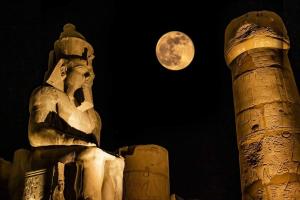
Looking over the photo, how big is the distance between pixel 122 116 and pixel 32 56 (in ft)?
16.1

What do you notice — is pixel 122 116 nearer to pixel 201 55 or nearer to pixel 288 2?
pixel 201 55

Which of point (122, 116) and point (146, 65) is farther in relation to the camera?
point (146, 65)

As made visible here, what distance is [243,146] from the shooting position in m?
7.32

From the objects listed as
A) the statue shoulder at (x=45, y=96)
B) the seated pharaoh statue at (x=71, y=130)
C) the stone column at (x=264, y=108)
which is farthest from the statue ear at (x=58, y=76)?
the stone column at (x=264, y=108)

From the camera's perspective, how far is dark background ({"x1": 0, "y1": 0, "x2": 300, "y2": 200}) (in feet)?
43.2

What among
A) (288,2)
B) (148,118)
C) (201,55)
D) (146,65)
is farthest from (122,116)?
(288,2)

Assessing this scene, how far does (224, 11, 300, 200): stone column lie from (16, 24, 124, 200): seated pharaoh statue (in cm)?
203

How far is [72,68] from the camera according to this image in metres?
7.06

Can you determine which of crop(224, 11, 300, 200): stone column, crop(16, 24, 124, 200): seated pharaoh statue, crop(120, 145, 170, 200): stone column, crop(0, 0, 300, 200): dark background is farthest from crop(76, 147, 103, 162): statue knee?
crop(0, 0, 300, 200): dark background

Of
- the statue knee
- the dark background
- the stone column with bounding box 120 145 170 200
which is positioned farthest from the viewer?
the dark background

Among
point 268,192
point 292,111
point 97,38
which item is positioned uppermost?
point 97,38

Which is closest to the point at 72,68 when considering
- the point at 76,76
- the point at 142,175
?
the point at 76,76

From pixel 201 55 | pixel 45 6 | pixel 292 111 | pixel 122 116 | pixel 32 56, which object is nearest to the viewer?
pixel 292 111

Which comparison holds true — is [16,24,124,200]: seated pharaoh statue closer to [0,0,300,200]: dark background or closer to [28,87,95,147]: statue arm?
[28,87,95,147]: statue arm
